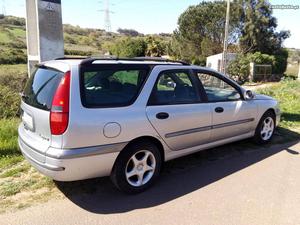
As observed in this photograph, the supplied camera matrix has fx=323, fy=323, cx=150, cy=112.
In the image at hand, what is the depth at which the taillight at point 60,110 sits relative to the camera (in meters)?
3.31

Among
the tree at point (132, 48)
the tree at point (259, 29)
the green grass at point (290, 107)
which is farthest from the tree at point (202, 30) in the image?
the green grass at point (290, 107)

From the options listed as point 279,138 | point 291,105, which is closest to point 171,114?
point 279,138

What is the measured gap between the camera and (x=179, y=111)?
14.0ft

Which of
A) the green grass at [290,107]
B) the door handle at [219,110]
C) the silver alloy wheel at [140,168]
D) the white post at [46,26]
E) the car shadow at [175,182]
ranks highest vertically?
the white post at [46,26]

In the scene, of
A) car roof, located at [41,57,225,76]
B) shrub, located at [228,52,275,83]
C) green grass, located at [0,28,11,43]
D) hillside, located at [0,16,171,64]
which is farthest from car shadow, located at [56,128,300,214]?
green grass, located at [0,28,11,43]

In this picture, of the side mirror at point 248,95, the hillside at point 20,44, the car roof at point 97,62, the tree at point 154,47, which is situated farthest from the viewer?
the tree at point 154,47

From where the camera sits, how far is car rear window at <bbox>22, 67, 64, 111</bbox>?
11.5 ft

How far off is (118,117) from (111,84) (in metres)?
0.50

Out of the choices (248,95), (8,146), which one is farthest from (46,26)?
(248,95)

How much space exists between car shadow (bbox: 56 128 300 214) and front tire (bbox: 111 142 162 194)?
4.8 inches

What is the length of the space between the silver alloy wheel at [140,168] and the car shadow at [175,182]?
0.17 metres

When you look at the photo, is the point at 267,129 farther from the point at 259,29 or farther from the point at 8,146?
the point at 259,29

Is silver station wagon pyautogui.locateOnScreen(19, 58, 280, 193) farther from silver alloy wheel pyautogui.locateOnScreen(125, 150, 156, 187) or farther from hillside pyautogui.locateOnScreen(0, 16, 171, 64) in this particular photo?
hillside pyautogui.locateOnScreen(0, 16, 171, 64)

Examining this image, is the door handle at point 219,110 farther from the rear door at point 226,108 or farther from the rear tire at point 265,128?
the rear tire at point 265,128
